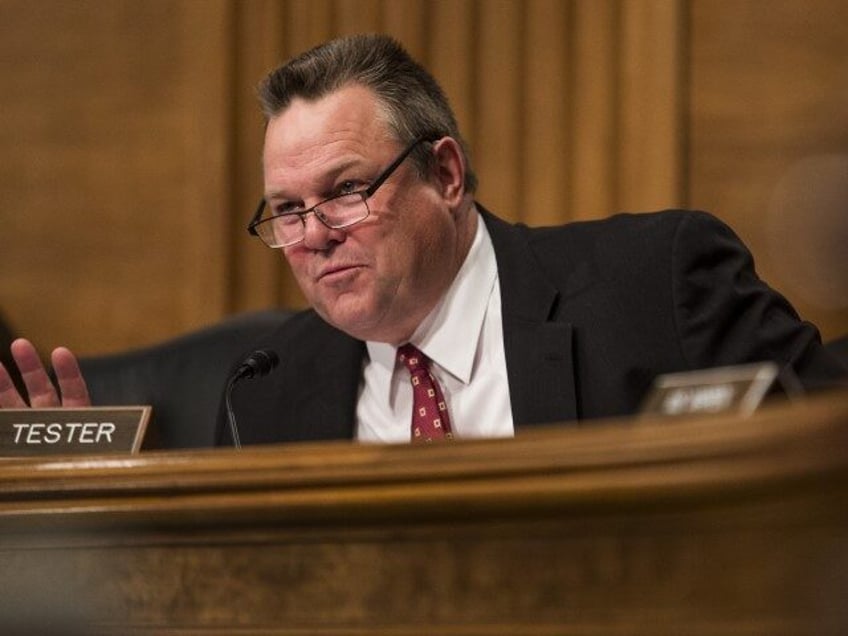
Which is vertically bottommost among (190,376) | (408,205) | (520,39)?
(190,376)

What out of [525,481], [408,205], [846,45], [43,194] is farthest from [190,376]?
[525,481]

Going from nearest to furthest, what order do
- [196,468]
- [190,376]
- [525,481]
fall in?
[525,481] < [196,468] < [190,376]

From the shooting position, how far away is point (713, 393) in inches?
48.1

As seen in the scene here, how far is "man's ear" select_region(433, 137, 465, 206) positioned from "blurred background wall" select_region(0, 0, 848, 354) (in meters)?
0.69

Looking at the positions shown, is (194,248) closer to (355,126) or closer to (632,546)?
(355,126)

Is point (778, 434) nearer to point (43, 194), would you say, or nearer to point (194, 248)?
point (194, 248)

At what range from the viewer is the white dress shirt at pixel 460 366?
255 centimetres

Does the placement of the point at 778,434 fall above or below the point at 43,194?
above

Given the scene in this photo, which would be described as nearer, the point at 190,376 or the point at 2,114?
the point at 190,376

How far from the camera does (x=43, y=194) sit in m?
3.84

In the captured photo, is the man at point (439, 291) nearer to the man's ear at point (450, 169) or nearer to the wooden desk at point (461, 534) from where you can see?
the man's ear at point (450, 169)

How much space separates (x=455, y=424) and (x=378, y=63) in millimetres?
713

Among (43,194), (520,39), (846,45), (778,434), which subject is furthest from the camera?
(43,194)

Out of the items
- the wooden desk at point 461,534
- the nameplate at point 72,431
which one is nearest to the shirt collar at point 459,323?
the nameplate at point 72,431
